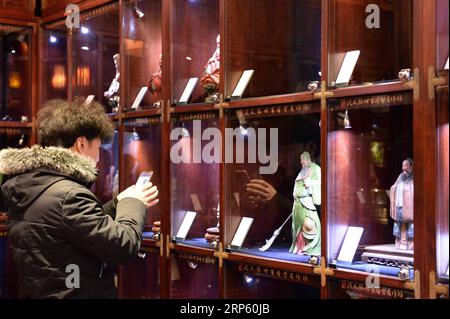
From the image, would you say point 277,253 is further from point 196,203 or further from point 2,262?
point 2,262

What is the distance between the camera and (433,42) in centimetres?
208

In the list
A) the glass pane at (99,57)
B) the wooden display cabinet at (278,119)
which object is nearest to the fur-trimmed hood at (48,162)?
the wooden display cabinet at (278,119)

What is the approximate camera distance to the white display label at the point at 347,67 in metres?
2.46

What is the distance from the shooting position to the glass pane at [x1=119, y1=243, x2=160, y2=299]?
3.42m

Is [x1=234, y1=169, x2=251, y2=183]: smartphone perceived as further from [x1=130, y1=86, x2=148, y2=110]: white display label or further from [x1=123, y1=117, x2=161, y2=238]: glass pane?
[x1=130, y1=86, x2=148, y2=110]: white display label

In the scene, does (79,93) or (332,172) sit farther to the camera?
(79,93)

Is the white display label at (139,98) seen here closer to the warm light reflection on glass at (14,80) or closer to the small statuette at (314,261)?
the warm light reflection on glass at (14,80)

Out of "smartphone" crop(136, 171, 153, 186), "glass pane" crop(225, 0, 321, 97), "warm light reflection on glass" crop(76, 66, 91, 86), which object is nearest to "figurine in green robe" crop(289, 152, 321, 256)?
"glass pane" crop(225, 0, 321, 97)

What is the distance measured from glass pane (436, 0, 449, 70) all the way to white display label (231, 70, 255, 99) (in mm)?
1049

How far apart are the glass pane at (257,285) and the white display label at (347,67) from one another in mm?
841
